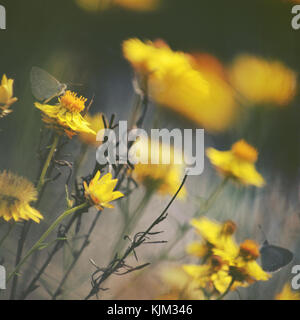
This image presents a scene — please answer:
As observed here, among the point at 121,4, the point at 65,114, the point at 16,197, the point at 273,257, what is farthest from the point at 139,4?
the point at 273,257

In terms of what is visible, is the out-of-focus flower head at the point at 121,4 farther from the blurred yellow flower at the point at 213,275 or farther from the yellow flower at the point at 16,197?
the blurred yellow flower at the point at 213,275

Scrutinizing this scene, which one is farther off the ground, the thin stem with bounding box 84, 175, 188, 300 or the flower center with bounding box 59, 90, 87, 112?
→ the flower center with bounding box 59, 90, 87, 112

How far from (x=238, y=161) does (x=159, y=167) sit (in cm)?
14

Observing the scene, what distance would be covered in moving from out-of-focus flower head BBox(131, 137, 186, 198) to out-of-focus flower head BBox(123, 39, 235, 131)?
7 centimetres

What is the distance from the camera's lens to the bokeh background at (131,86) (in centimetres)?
59

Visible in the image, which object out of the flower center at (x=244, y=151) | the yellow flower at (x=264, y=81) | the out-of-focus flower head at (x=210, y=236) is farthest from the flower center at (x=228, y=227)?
the yellow flower at (x=264, y=81)

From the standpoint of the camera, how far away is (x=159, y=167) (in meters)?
0.65

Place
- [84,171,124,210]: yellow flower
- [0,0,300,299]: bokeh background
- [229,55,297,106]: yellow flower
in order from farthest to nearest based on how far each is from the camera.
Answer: [229,55,297,106]: yellow flower → [0,0,300,299]: bokeh background → [84,171,124,210]: yellow flower

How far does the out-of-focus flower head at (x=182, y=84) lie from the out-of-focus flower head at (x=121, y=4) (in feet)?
0.20

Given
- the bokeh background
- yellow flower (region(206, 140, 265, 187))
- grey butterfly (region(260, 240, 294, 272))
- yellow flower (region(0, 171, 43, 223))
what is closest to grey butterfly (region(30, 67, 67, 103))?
the bokeh background

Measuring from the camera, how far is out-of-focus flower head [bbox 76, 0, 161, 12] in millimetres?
628

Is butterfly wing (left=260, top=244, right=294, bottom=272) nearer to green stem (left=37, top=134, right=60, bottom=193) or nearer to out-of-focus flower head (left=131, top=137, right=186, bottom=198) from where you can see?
out-of-focus flower head (left=131, top=137, right=186, bottom=198)
